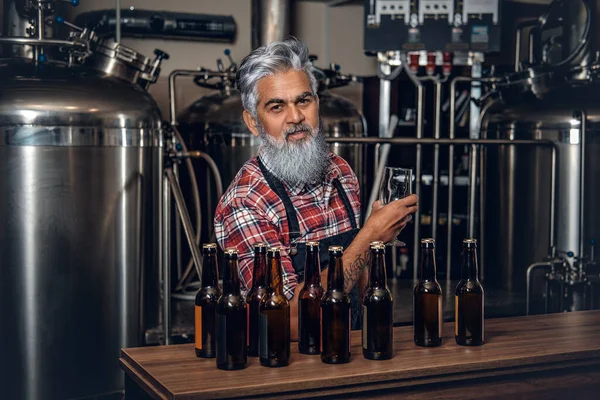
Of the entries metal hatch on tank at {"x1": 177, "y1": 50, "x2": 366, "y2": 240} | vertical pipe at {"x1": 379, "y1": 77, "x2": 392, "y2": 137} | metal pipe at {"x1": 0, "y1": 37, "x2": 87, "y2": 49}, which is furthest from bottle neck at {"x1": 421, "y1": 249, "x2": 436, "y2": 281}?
vertical pipe at {"x1": 379, "y1": 77, "x2": 392, "y2": 137}

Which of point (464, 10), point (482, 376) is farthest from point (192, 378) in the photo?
point (464, 10)

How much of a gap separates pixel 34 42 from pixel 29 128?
440 millimetres

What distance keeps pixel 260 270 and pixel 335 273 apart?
0.57 feet

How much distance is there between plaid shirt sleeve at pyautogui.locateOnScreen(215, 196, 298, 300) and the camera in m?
2.38

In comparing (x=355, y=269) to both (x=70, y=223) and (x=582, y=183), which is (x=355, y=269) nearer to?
(x=70, y=223)

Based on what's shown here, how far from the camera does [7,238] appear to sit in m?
3.49

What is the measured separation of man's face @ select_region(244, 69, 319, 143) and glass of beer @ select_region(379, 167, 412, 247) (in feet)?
1.36

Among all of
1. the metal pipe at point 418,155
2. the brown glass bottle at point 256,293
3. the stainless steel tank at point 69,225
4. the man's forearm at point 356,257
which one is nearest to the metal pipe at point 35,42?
the stainless steel tank at point 69,225

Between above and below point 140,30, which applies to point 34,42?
below

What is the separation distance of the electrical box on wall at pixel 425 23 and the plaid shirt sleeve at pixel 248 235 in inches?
129

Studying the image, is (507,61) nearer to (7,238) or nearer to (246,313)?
(7,238)

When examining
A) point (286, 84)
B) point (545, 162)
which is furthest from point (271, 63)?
point (545, 162)

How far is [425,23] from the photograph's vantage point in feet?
18.2

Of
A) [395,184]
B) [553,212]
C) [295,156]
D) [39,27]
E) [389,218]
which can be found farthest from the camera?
[553,212]
